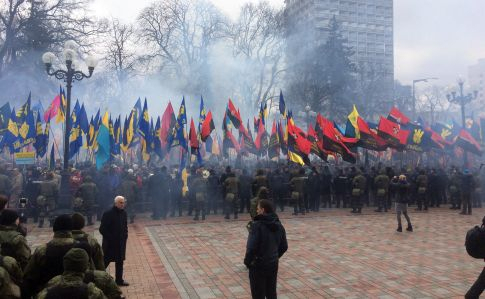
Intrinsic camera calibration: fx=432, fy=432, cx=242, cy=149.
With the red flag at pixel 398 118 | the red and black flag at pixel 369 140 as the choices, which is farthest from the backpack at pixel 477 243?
the red flag at pixel 398 118

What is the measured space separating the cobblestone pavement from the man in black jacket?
1657 millimetres

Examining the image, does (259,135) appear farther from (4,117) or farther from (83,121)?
(4,117)

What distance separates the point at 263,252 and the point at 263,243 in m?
0.11

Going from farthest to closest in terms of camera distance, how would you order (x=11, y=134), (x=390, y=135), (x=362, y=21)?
(x=362, y=21), (x=390, y=135), (x=11, y=134)

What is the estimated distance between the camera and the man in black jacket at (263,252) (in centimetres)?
520

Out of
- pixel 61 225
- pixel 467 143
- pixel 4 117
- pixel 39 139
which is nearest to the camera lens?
pixel 61 225

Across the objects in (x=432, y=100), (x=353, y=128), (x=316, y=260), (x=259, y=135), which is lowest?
(x=316, y=260)

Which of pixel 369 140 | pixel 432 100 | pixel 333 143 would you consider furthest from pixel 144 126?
pixel 432 100

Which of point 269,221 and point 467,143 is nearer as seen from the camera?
point 269,221

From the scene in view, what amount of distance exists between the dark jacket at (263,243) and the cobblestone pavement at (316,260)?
183 cm

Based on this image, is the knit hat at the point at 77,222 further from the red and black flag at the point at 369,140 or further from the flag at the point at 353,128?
the flag at the point at 353,128

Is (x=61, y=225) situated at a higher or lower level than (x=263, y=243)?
higher

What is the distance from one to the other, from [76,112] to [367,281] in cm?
1520

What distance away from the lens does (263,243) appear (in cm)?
523
